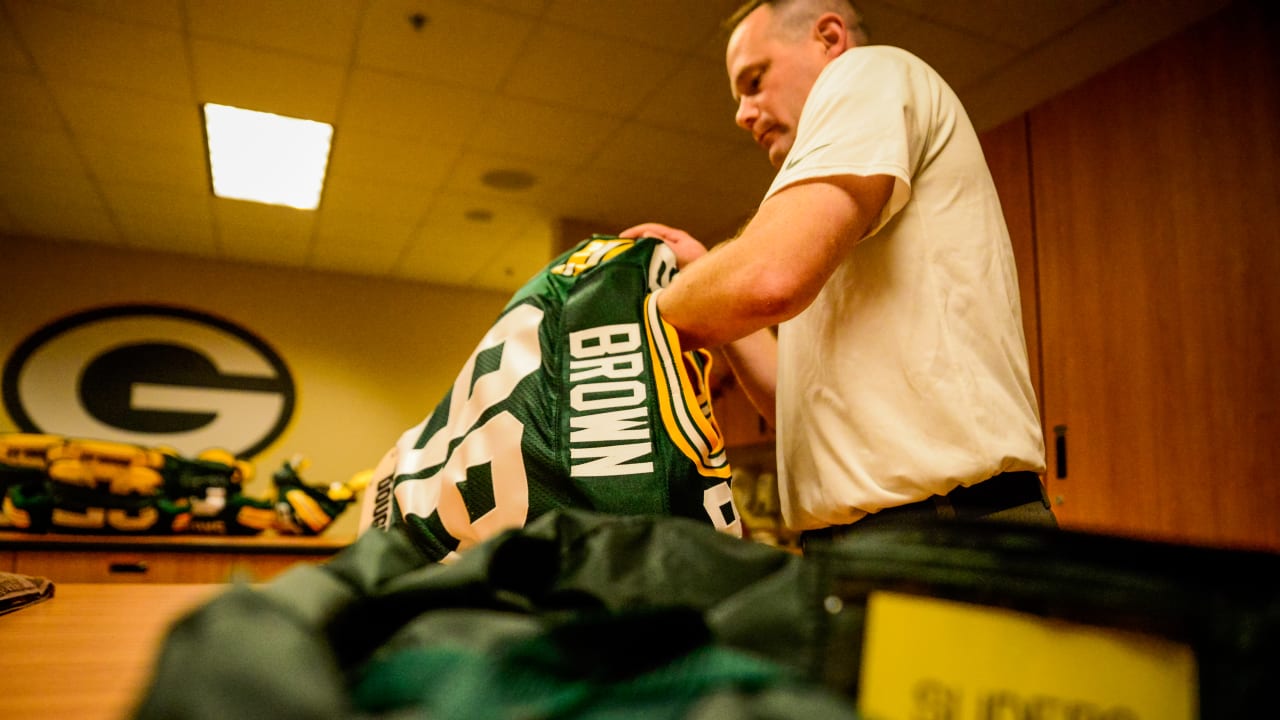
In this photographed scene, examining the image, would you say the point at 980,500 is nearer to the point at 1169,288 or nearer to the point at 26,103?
the point at 1169,288

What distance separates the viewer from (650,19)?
8.23ft

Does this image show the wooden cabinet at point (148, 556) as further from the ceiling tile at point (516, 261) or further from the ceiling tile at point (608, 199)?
the ceiling tile at point (516, 261)

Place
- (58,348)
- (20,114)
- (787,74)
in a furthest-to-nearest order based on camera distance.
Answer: (58,348), (20,114), (787,74)

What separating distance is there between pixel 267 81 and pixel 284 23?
16.1 inches

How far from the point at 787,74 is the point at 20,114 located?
3526 mm

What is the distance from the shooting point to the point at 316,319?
17.2 feet

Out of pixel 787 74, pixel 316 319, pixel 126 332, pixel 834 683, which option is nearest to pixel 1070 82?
pixel 787 74

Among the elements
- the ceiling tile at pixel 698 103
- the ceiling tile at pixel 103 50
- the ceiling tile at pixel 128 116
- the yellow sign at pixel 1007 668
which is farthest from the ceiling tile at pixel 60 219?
the yellow sign at pixel 1007 668

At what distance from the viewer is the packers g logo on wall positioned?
455 cm

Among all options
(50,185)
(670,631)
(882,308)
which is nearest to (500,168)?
(50,185)

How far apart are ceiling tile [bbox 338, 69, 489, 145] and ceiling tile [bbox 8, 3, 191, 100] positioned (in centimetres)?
59

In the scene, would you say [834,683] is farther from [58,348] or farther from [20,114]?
[58,348]

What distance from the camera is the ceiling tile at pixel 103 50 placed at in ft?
8.35

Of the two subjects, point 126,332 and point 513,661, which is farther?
point 126,332
